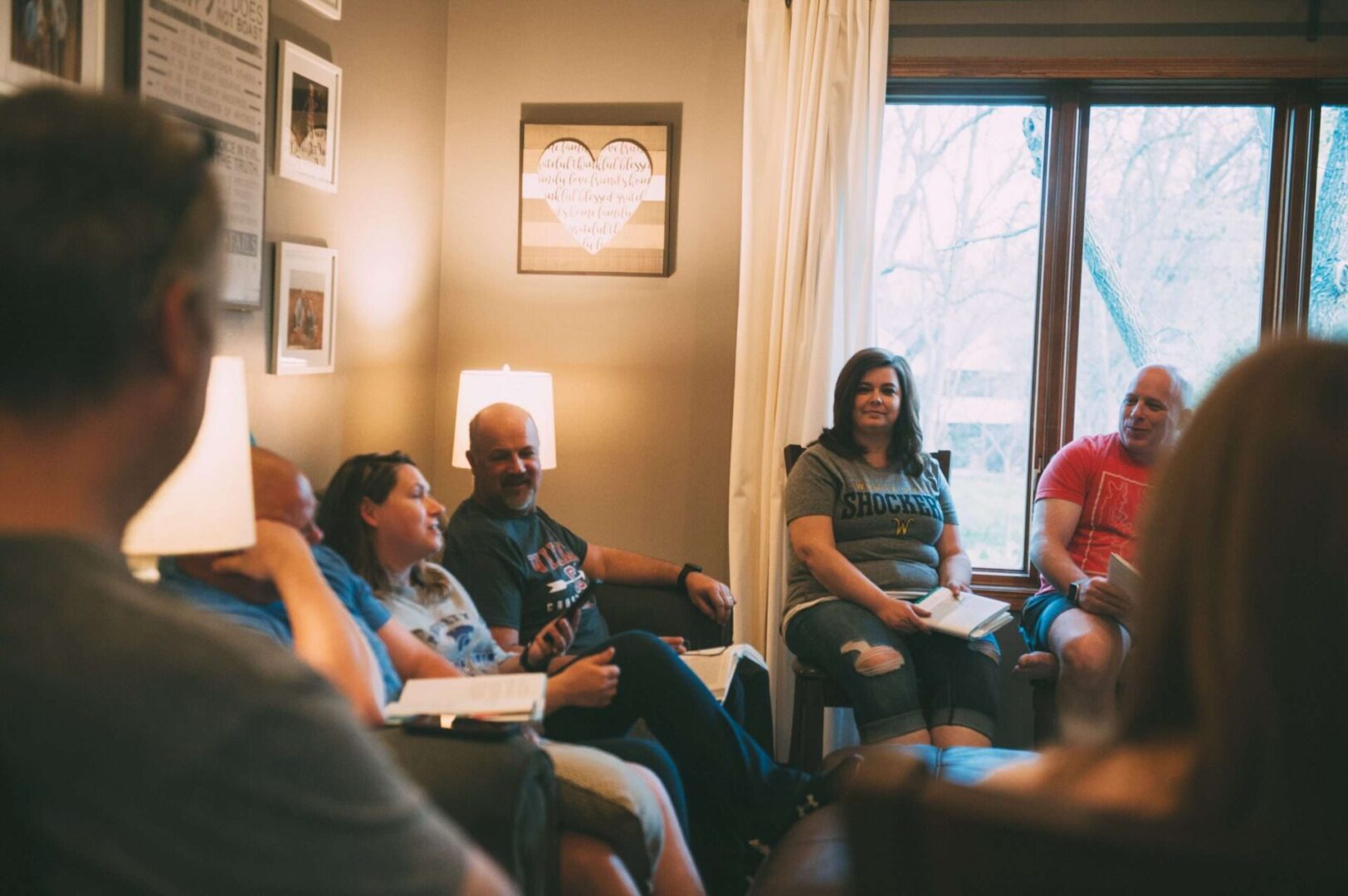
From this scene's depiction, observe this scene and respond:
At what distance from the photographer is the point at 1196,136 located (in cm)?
409

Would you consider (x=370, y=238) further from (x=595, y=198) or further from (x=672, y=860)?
(x=672, y=860)

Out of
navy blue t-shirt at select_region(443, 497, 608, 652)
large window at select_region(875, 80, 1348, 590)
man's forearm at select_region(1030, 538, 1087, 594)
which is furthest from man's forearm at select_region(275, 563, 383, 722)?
large window at select_region(875, 80, 1348, 590)

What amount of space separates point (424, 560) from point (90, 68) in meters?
1.17

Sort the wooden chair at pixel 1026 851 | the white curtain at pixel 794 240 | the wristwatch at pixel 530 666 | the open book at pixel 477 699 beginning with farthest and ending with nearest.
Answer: the white curtain at pixel 794 240, the wristwatch at pixel 530 666, the open book at pixel 477 699, the wooden chair at pixel 1026 851

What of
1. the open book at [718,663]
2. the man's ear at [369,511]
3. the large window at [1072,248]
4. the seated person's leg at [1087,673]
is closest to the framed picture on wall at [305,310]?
the man's ear at [369,511]

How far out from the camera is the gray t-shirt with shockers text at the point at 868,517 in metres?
3.49

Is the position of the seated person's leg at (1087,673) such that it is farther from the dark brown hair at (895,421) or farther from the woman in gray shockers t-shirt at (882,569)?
the dark brown hair at (895,421)

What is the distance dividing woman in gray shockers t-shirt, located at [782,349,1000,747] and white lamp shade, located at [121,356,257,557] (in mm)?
1758

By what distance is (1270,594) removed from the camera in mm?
823

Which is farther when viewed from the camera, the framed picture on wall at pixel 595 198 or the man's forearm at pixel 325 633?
the framed picture on wall at pixel 595 198

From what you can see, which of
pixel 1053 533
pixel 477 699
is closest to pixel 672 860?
pixel 477 699

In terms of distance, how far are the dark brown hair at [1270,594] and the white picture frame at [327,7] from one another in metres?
2.80

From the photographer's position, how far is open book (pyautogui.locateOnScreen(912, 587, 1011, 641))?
3.17 m

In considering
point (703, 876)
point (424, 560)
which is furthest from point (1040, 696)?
point (424, 560)
